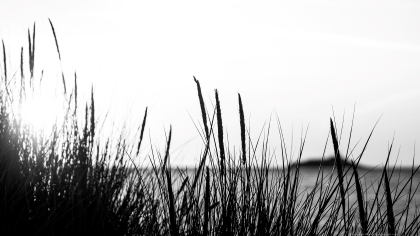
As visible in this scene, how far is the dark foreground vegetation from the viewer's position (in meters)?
1.03

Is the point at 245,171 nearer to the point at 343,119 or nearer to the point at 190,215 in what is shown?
the point at 190,215

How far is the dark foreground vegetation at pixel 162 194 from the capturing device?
103 cm

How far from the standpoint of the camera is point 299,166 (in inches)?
43.1

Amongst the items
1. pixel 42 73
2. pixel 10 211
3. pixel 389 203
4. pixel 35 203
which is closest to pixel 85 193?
pixel 35 203

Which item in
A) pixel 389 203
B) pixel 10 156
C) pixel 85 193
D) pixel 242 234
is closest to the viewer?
pixel 389 203

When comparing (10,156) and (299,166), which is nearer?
(299,166)

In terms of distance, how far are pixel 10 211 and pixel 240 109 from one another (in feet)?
2.68

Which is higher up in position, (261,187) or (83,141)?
(83,141)

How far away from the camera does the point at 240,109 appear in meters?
A: 0.96

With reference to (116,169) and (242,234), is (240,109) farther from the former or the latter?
(116,169)

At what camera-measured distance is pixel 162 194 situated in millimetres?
1325

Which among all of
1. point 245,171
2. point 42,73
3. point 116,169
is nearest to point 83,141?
point 116,169

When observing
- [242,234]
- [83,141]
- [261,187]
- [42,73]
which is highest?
[42,73]

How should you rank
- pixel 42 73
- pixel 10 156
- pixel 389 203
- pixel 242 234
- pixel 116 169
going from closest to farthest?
pixel 389 203 → pixel 242 234 → pixel 10 156 → pixel 116 169 → pixel 42 73
